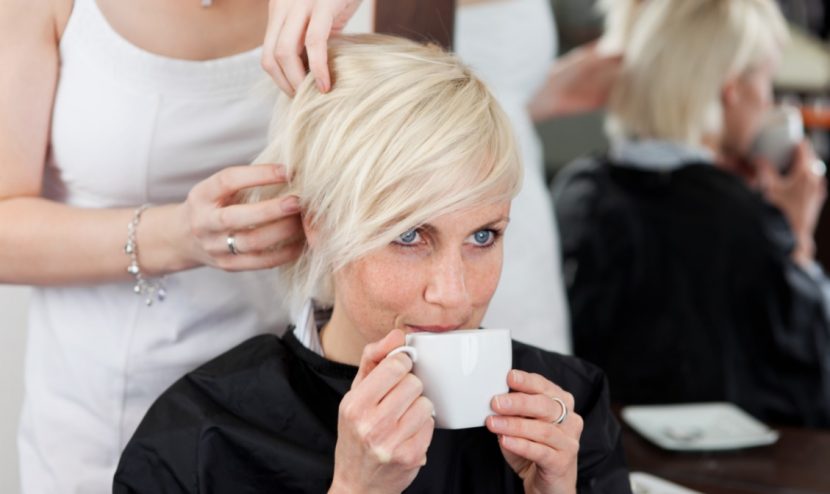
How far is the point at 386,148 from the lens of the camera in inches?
47.1

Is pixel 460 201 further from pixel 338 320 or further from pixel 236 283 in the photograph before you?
pixel 236 283

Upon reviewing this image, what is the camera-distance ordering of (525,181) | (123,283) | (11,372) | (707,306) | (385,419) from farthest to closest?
(707,306) → (525,181) → (11,372) → (123,283) → (385,419)

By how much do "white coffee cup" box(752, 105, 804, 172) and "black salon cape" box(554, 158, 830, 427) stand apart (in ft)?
0.85

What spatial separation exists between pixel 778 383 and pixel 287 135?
1852 millimetres

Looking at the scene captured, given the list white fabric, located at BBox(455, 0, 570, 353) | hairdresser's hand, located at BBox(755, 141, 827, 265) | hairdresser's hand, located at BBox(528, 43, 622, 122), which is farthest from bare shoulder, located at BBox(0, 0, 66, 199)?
hairdresser's hand, located at BBox(755, 141, 827, 265)

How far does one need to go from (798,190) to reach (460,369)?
2.11 m

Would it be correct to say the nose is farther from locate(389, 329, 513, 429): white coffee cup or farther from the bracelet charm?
the bracelet charm

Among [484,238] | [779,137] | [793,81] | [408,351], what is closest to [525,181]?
[484,238]

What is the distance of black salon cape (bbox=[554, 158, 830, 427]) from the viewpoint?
2.67 m

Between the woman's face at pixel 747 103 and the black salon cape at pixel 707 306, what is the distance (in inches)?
8.3

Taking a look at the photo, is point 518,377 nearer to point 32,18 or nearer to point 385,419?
point 385,419

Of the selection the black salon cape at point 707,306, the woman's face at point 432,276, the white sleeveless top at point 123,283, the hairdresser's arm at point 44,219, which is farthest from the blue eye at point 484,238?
the black salon cape at point 707,306

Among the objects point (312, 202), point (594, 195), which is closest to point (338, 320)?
point (312, 202)

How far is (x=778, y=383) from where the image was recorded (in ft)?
8.91
